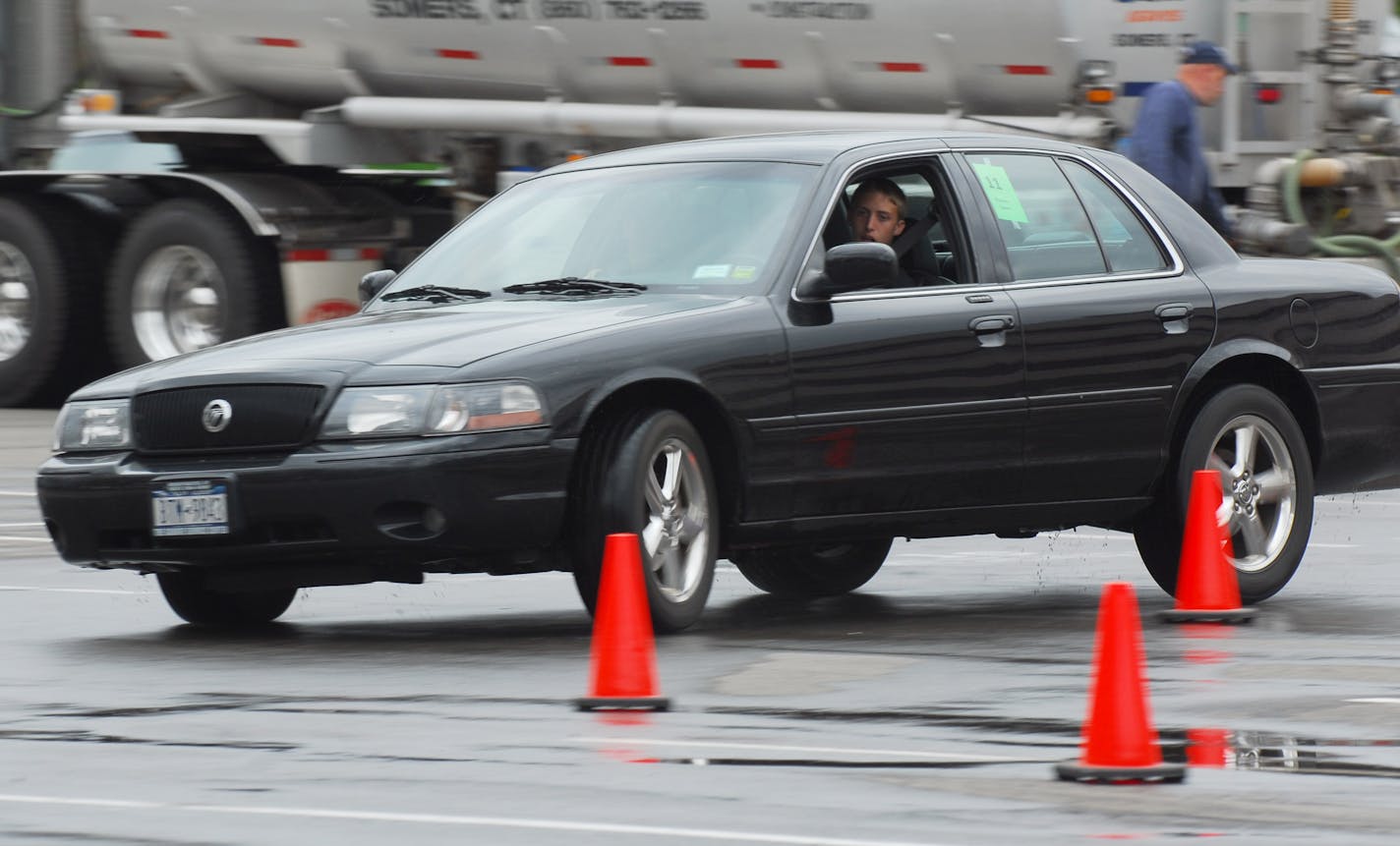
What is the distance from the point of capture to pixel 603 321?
362 inches

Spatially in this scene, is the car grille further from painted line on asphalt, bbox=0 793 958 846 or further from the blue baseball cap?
the blue baseball cap

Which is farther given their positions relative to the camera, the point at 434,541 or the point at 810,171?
the point at 810,171

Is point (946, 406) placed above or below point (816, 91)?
below

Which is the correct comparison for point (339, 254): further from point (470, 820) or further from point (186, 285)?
point (470, 820)

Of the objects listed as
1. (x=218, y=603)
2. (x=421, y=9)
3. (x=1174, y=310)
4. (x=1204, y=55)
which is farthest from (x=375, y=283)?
(x=421, y=9)

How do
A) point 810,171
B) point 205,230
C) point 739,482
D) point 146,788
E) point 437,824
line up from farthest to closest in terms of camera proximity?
1. point 205,230
2. point 810,171
3. point 739,482
4. point 146,788
5. point 437,824

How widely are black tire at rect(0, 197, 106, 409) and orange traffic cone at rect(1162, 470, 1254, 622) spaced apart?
12.0 metres

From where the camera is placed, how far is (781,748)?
274 inches

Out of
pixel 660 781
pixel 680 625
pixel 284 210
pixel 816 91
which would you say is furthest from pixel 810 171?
pixel 284 210

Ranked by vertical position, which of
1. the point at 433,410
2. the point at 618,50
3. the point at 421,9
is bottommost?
the point at 433,410

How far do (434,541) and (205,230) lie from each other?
11100 millimetres

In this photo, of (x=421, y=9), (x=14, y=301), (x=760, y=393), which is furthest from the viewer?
(x=14, y=301)

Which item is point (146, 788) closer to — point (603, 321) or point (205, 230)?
point (603, 321)

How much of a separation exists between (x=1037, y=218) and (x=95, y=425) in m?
3.21
